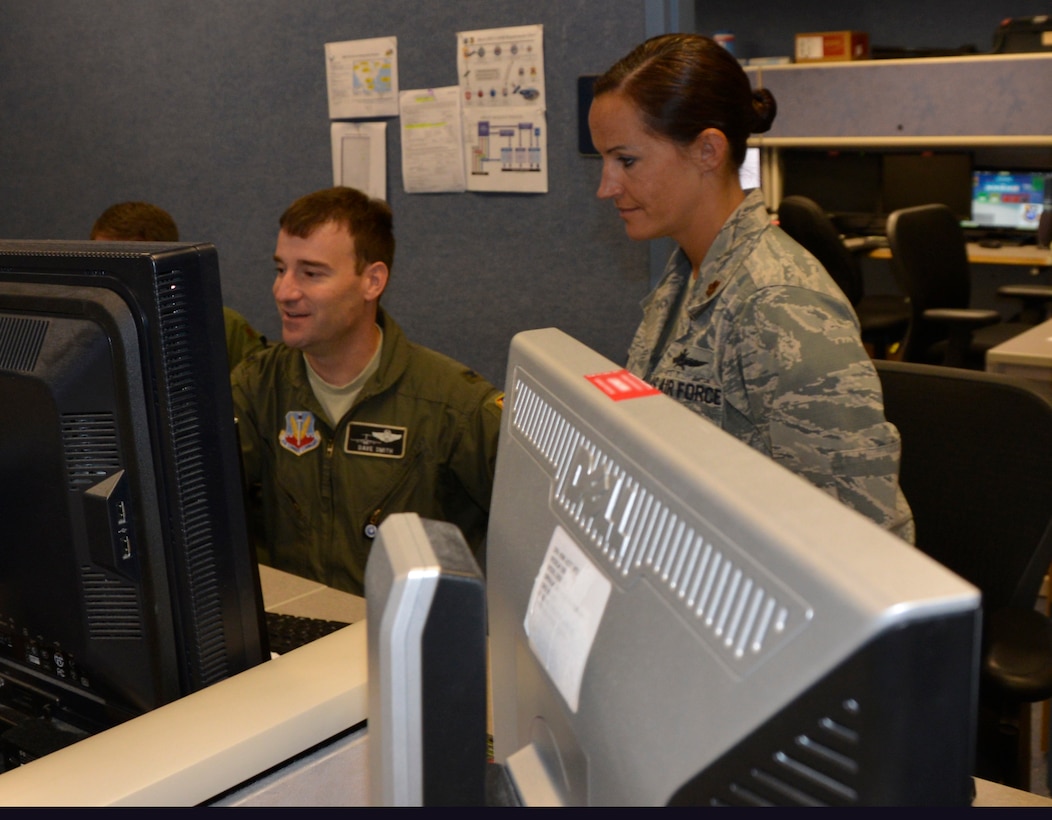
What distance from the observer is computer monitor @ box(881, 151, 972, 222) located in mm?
4531

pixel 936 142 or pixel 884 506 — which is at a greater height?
pixel 936 142

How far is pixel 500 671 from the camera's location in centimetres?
63

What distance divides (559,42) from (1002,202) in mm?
2938

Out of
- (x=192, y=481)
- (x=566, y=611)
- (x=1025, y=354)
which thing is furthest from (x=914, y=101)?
(x=566, y=611)

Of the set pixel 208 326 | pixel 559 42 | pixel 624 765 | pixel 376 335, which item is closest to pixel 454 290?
pixel 559 42

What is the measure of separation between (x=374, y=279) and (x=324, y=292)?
103 millimetres

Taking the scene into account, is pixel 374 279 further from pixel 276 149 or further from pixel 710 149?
pixel 276 149

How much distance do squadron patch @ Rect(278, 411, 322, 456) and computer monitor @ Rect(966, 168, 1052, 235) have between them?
3717 mm

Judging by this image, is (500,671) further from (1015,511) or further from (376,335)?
(376,335)

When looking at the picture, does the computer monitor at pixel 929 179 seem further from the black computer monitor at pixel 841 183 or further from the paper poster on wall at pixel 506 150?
the paper poster on wall at pixel 506 150

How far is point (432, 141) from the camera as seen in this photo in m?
2.68

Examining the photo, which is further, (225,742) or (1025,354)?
(1025,354)

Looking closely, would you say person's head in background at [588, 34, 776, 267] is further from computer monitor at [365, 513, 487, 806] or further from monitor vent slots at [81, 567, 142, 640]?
computer monitor at [365, 513, 487, 806]

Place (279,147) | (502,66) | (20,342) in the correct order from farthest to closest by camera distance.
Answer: (279,147), (502,66), (20,342)
